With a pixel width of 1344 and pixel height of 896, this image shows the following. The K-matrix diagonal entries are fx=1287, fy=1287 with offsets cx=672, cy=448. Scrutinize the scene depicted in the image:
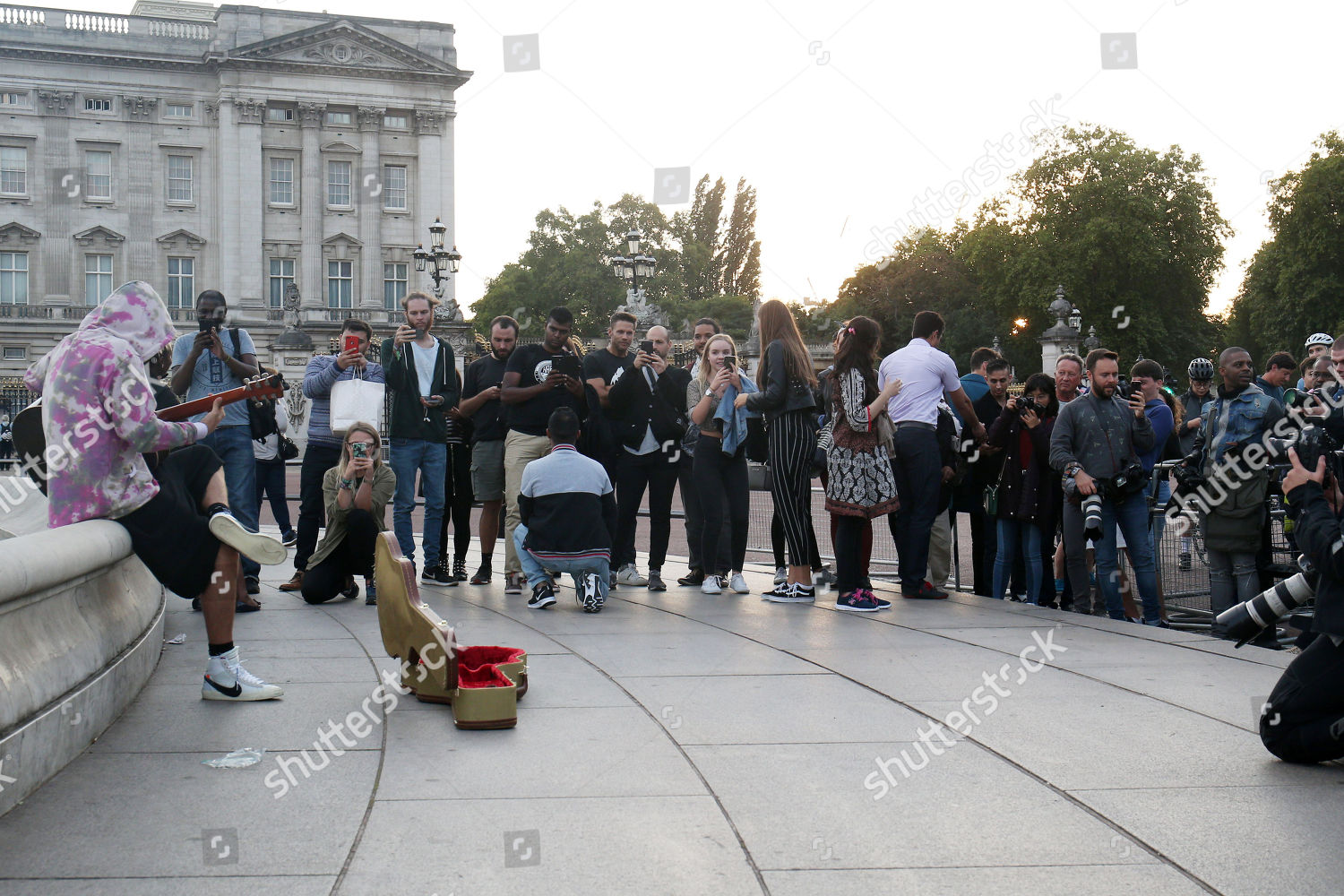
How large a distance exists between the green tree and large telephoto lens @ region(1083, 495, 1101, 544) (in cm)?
5053

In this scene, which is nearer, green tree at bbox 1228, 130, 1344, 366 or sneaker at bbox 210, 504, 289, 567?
sneaker at bbox 210, 504, 289, 567

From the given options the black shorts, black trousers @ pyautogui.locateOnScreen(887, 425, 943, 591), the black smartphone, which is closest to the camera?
the black shorts

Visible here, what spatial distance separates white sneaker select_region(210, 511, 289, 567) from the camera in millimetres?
5410

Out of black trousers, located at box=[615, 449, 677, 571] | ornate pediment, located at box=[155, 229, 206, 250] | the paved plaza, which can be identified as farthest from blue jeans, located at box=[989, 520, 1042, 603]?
ornate pediment, located at box=[155, 229, 206, 250]

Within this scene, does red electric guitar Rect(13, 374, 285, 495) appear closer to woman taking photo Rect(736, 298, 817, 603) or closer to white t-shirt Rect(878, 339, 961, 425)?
woman taking photo Rect(736, 298, 817, 603)

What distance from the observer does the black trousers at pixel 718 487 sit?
9688 millimetres

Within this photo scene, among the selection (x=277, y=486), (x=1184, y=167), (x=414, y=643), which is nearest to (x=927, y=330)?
(x=414, y=643)

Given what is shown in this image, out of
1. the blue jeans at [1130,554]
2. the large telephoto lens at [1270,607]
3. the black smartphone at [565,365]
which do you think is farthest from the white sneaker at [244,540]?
the blue jeans at [1130,554]

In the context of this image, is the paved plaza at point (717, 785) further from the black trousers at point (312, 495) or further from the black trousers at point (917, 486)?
the black trousers at point (312, 495)

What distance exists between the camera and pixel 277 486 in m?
11.7

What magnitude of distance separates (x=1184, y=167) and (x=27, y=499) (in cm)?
6352

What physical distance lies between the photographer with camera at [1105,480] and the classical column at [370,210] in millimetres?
59303

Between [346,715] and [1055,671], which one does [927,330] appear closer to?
[1055,671]

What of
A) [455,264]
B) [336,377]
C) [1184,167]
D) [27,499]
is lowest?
[27,499]
